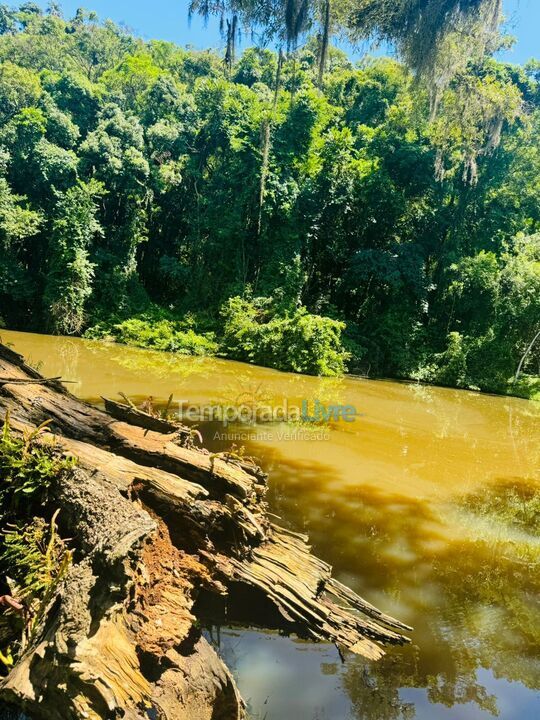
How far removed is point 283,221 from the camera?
19.3 metres

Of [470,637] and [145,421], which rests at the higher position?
[145,421]

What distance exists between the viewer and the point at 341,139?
62.9 ft

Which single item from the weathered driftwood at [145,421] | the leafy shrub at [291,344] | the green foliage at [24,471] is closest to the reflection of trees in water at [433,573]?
the weathered driftwood at [145,421]

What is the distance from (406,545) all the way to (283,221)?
16659 mm

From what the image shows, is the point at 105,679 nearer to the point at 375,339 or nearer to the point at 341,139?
the point at 375,339

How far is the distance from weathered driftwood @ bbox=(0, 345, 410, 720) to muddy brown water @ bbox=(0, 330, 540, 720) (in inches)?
8.9

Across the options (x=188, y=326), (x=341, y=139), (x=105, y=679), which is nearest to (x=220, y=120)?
(x=341, y=139)

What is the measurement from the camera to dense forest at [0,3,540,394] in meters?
16.8

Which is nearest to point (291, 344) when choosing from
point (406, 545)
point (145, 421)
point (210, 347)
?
point (210, 347)

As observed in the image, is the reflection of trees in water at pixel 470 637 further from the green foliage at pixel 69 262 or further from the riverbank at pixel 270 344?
the green foliage at pixel 69 262

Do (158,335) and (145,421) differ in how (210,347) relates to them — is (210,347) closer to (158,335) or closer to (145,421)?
(158,335)

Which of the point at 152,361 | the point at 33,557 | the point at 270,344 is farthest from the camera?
the point at 270,344

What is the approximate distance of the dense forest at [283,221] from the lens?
16.8m

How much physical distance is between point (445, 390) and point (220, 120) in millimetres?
14206
